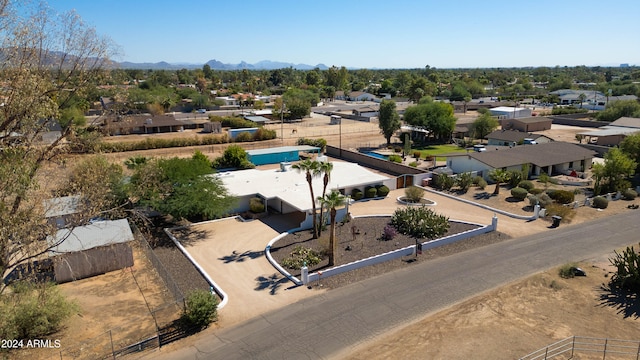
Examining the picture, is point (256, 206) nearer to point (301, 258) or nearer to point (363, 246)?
point (301, 258)

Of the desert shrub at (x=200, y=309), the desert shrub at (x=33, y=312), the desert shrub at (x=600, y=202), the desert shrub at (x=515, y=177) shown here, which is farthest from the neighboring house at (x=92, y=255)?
the desert shrub at (x=600, y=202)

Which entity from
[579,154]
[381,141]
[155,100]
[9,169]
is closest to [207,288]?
[9,169]

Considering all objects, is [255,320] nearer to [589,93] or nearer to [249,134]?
[249,134]

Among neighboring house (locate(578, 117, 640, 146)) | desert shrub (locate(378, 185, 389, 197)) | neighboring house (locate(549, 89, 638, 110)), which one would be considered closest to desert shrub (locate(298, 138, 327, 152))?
desert shrub (locate(378, 185, 389, 197))

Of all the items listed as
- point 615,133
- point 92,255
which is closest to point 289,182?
point 92,255

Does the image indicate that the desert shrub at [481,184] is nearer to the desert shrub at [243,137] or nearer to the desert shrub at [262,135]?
the desert shrub at [262,135]
